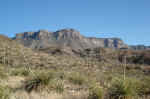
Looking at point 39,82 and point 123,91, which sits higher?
point 39,82

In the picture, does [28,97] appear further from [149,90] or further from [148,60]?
[148,60]

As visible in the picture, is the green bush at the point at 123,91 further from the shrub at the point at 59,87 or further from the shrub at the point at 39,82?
the shrub at the point at 39,82

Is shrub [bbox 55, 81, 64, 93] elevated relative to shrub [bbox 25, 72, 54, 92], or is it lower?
lower

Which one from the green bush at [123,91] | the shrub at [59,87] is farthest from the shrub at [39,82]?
the green bush at [123,91]

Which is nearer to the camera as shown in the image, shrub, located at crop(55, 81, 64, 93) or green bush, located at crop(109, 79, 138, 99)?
green bush, located at crop(109, 79, 138, 99)

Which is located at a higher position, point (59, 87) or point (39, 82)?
point (39, 82)

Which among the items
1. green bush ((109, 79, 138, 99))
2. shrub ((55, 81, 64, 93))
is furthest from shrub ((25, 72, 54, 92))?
green bush ((109, 79, 138, 99))

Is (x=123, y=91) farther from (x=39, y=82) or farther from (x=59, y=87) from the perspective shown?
(x=39, y=82)

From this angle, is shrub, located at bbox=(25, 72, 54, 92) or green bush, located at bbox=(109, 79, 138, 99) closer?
green bush, located at bbox=(109, 79, 138, 99)

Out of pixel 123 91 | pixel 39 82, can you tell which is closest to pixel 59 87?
pixel 39 82

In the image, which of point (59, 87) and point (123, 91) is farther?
point (59, 87)

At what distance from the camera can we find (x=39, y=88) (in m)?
6.81

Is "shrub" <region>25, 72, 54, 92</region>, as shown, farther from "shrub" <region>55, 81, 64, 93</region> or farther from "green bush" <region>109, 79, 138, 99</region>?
"green bush" <region>109, 79, 138, 99</region>

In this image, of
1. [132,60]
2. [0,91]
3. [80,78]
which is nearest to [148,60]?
[132,60]
